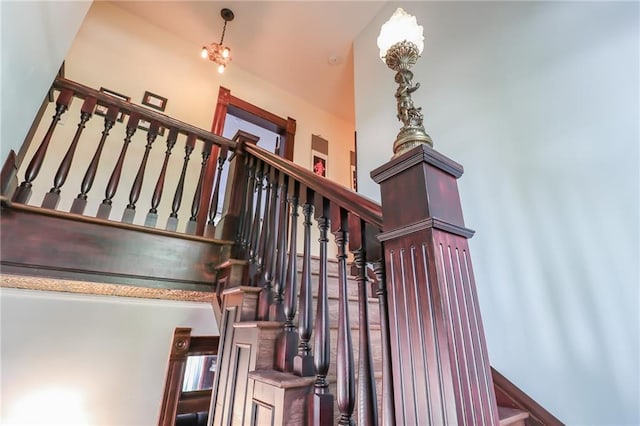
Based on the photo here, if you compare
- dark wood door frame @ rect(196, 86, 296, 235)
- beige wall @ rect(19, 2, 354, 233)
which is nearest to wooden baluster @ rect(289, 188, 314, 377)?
dark wood door frame @ rect(196, 86, 296, 235)

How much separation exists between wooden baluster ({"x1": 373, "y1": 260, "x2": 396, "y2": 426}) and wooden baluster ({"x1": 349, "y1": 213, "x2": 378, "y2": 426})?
0.05 metres

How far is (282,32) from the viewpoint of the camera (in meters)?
3.52

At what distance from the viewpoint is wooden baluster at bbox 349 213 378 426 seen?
0.69 m

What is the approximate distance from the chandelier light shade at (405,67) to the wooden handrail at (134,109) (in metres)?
1.37

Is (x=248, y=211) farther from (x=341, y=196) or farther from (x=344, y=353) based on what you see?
(x=344, y=353)

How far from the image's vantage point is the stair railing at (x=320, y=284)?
0.74m

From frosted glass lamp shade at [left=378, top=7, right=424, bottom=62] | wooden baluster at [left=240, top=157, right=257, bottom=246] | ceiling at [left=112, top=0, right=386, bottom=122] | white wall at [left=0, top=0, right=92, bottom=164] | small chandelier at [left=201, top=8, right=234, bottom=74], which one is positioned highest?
ceiling at [left=112, top=0, right=386, bottom=122]

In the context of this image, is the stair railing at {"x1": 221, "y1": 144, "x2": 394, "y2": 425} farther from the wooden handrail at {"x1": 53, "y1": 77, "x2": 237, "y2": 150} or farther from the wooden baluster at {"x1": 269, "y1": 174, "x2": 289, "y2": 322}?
the wooden handrail at {"x1": 53, "y1": 77, "x2": 237, "y2": 150}

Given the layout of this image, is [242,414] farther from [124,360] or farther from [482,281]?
[124,360]

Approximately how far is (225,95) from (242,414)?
358 cm

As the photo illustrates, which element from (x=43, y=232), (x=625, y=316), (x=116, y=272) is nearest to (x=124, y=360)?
(x=116, y=272)

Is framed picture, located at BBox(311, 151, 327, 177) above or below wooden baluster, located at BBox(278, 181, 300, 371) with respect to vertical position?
above

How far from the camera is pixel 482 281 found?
1.68 metres

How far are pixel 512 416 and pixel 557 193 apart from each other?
100cm
